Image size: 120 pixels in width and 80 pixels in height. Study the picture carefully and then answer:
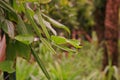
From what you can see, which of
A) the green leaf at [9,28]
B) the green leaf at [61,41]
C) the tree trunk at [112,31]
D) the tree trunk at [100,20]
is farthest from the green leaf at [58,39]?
the tree trunk at [100,20]

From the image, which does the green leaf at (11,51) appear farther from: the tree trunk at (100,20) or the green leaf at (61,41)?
the tree trunk at (100,20)

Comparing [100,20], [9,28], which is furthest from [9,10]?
[100,20]

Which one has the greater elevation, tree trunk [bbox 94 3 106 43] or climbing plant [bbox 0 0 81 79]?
climbing plant [bbox 0 0 81 79]

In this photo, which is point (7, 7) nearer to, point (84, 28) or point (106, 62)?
point (106, 62)

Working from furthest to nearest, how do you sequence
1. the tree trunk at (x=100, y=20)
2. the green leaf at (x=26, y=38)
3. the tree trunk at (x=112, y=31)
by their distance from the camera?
the tree trunk at (x=100, y=20)
the tree trunk at (x=112, y=31)
the green leaf at (x=26, y=38)

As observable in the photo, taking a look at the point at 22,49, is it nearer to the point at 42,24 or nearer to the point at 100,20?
the point at 42,24

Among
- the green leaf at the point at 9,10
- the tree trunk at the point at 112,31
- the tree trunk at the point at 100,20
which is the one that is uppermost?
the green leaf at the point at 9,10

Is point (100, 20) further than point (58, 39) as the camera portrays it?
Yes

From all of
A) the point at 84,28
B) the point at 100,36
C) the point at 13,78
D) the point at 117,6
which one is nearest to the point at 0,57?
the point at 13,78

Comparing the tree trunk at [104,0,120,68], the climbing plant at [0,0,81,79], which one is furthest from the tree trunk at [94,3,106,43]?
the climbing plant at [0,0,81,79]

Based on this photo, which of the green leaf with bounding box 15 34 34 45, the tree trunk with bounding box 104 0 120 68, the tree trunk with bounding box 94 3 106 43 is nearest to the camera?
the green leaf with bounding box 15 34 34 45

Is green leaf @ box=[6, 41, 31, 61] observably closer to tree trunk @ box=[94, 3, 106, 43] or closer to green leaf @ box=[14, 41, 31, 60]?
green leaf @ box=[14, 41, 31, 60]
